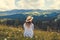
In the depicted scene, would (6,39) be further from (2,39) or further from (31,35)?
(31,35)

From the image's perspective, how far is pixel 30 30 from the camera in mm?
12844

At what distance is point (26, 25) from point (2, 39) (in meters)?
2.21

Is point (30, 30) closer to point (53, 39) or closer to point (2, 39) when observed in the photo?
point (53, 39)

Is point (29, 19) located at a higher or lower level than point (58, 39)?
higher

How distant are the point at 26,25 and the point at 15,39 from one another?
1.94m

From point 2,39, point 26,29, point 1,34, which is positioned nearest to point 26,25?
point 26,29

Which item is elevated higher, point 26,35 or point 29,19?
point 29,19

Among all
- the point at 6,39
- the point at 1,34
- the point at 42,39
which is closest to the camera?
the point at 6,39

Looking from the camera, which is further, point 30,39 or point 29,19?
point 29,19

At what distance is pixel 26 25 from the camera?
1266 cm

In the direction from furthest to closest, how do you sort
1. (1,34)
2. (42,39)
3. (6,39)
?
(1,34) → (42,39) → (6,39)

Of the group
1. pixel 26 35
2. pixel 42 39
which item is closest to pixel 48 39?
pixel 42 39

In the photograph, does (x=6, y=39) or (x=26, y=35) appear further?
(x=26, y=35)

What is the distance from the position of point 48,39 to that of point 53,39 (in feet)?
1.43
